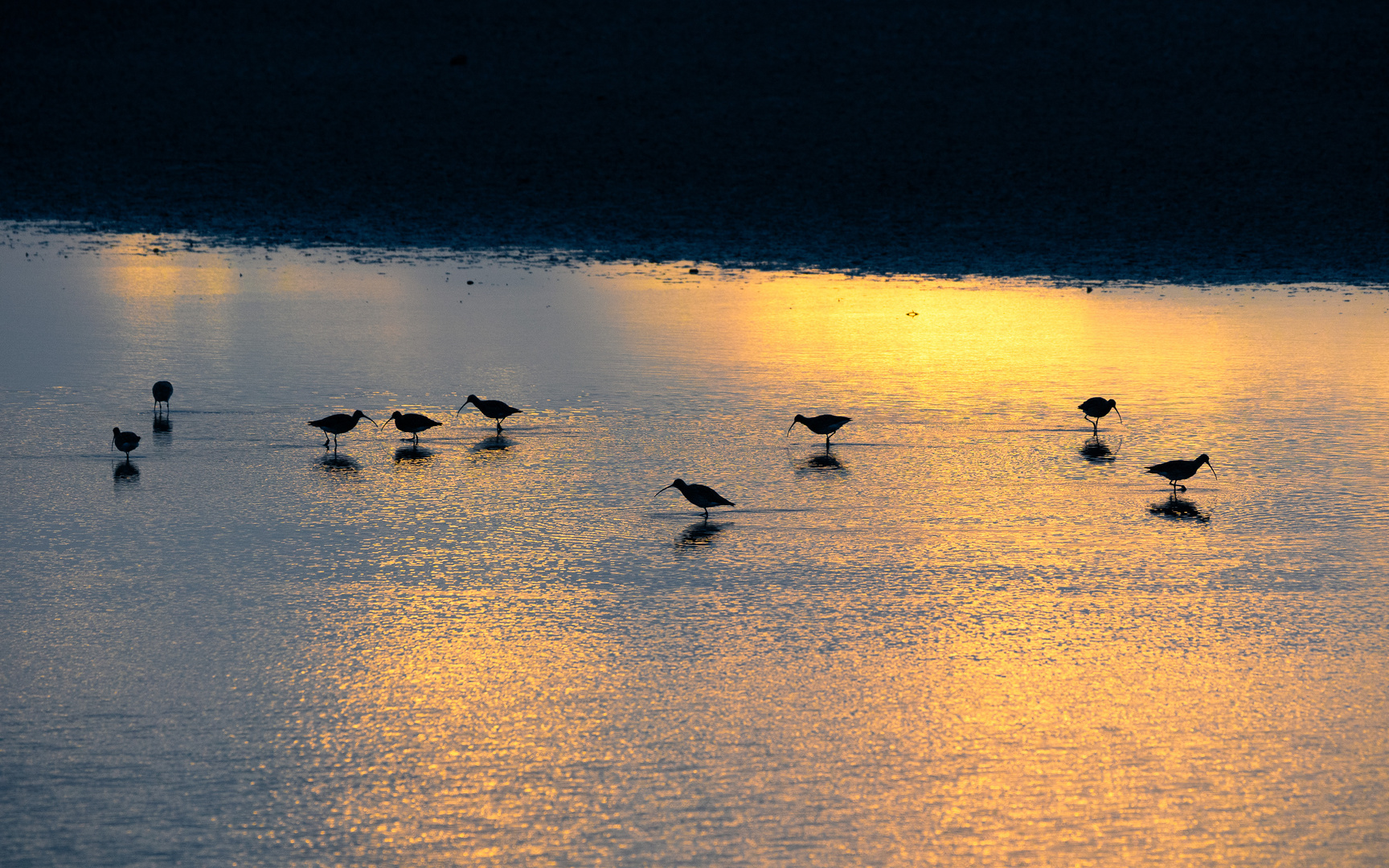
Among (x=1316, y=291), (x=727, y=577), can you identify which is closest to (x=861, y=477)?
(x=727, y=577)

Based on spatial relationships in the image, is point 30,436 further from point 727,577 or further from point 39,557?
point 727,577

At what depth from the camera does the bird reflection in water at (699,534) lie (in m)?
9.59

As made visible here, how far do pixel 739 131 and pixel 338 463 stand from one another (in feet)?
104

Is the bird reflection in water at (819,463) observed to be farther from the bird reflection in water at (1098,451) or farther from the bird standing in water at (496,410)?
the bird standing in water at (496,410)

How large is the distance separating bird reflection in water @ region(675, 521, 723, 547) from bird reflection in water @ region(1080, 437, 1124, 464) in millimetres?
3540

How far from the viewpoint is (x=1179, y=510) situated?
10453mm

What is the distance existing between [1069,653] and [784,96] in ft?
132

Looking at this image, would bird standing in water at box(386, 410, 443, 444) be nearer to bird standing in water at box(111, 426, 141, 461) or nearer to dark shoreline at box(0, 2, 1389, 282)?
bird standing in water at box(111, 426, 141, 461)

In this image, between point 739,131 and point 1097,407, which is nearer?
point 1097,407

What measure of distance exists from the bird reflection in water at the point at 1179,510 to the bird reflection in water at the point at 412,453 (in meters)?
5.38

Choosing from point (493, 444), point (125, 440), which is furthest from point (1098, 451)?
point (125, 440)

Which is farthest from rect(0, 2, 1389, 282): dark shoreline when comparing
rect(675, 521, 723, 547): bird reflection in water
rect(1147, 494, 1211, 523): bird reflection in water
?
rect(675, 521, 723, 547): bird reflection in water

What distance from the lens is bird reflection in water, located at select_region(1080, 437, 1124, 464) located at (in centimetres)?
1209

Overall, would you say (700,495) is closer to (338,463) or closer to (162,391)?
(338,463)
